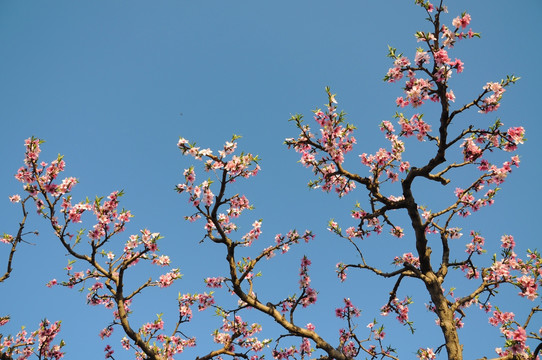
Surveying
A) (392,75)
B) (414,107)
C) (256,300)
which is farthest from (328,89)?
(256,300)

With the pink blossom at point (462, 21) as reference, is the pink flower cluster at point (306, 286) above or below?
below

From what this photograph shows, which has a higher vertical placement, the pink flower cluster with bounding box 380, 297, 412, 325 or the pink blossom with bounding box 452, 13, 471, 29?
the pink blossom with bounding box 452, 13, 471, 29

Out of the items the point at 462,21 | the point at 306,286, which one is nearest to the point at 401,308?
the point at 306,286

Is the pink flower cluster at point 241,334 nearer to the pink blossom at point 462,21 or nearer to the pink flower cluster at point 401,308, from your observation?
the pink flower cluster at point 401,308

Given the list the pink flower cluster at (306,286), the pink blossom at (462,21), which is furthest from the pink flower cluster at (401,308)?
the pink blossom at (462,21)

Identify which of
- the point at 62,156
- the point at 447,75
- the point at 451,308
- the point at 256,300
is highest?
the point at 62,156

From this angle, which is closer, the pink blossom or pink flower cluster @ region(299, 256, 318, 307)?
the pink blossom

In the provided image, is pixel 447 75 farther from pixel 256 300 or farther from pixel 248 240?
pixel 256 300

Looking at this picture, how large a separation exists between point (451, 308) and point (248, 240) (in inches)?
217

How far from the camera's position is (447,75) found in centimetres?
755

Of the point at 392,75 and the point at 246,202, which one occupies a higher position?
the point at 392,75

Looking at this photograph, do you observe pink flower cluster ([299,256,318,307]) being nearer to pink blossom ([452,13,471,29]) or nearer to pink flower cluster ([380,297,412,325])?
pink flower cluster ([380,297,412,325])

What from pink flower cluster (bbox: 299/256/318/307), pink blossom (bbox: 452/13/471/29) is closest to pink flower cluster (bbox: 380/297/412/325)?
pink flower cluster (bbox: 299/256/318/307)

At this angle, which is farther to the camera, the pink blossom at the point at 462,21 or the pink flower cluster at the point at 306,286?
the pink flower cluster at the point at 306,286
